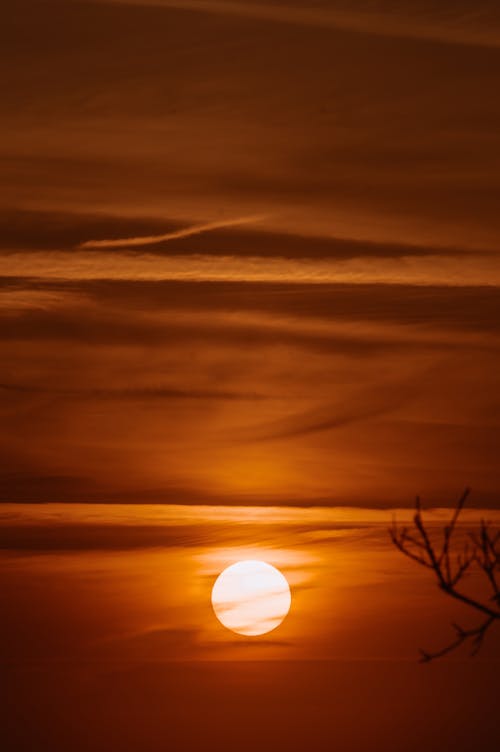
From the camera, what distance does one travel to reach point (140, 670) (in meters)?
59.8

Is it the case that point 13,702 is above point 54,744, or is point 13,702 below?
above

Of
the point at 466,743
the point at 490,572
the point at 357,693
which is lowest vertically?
the point at 490,572

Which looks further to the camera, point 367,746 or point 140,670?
point 140,670

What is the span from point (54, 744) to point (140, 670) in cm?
1278

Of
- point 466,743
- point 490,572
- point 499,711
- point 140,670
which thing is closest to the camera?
point 490,572

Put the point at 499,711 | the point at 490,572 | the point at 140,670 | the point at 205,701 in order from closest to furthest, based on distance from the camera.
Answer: the point at 490,572 < the point at 499,711 < the point at 205,701 < the point at 140,670

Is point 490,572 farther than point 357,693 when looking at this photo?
No

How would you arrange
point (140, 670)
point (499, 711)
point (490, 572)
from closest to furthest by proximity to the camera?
1. point (490, 572)
2. point (499, 711)
3. point (140, 670)

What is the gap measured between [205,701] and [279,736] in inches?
269

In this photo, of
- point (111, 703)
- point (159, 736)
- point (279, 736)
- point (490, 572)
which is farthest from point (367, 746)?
point (490, 572)

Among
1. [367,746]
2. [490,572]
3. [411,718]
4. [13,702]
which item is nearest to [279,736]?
[367,746]

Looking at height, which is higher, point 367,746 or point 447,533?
point 367,746

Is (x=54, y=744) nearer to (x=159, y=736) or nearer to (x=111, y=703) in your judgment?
(x=159, y=736)

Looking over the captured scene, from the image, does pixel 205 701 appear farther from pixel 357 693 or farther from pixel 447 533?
pixel 447 533
